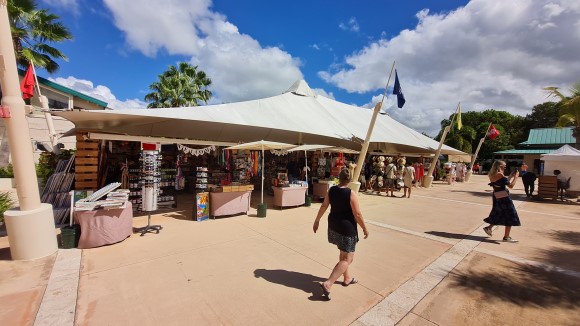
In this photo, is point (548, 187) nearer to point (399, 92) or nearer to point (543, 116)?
point (399, 92)

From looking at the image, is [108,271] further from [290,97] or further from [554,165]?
[554,165]

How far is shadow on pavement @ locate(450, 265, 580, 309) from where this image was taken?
2990 mm

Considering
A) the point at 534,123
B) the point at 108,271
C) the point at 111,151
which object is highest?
the point at 534,123

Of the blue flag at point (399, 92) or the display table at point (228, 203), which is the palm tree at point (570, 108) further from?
the display table at point (228, 203)

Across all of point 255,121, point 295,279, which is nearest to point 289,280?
point 295,279

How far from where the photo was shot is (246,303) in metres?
2.79

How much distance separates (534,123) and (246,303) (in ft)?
178

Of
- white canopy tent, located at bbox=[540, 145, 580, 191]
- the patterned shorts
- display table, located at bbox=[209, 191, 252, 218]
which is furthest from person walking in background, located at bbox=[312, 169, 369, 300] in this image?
white canopy tent, located at bbox=[540, 145, 580, 191]

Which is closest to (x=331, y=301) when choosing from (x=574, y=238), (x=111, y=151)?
(x=574, y=238)

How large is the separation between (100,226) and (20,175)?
1.33 m

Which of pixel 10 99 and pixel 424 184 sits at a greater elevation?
pixel 10 99

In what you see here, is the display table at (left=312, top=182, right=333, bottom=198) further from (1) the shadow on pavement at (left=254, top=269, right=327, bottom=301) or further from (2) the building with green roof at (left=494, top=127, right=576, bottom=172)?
(2) the building with green roof at (left=494, top=127, right=576, bottom=172)

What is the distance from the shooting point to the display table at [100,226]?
4305mm

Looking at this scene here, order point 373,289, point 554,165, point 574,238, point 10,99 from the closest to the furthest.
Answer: point 373,289
point 10,99
point 574,238
point 554,165
